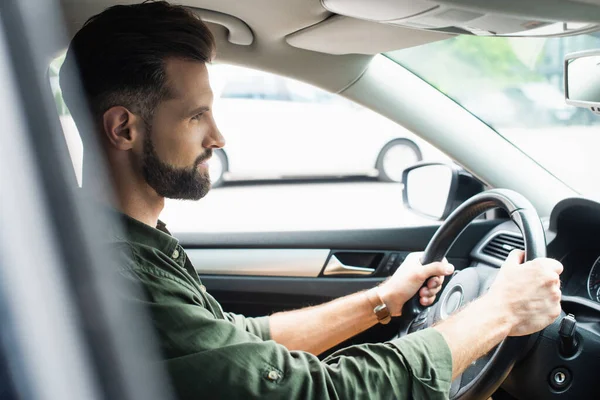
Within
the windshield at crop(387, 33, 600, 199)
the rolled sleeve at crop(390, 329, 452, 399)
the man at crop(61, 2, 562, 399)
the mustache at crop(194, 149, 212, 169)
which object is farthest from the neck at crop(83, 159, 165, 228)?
the windshield at crop(387, 33, 600, 199)

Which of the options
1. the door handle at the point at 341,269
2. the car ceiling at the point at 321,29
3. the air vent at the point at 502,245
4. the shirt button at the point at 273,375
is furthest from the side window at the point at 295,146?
the shirt button at the point at 273,375

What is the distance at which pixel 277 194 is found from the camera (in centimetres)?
695

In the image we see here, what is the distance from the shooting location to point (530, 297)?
4.90ft

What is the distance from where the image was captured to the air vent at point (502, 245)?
232 centimetres

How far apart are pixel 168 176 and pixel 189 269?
9.8 inches

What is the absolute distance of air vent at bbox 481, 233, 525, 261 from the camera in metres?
2.32

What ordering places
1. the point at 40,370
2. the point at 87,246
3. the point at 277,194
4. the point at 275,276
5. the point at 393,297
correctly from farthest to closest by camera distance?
1. the point at 277,194
2. the point at 275,276
3. the point at 393,297
4. the point at 87,246
5. the point at 40,370

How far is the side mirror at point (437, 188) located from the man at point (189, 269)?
1.11 meters

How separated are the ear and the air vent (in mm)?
1354

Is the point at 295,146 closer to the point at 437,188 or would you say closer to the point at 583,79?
the point at 437,188

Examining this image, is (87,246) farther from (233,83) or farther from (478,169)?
(233,83)

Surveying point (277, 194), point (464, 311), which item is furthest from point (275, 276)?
point (277, 194)

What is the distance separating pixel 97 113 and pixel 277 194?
541cm

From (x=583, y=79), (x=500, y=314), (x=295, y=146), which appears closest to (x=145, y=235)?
(x=500, y=314)
